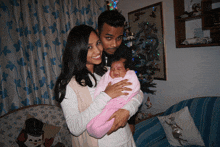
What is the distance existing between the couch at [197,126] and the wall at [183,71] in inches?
14.7

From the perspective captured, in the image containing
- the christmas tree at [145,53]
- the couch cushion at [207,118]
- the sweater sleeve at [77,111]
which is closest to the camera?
the sweater sleeve at [77,111]

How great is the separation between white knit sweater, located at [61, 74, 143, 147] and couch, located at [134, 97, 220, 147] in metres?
1.03

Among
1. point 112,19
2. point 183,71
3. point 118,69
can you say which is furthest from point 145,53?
point 118,69

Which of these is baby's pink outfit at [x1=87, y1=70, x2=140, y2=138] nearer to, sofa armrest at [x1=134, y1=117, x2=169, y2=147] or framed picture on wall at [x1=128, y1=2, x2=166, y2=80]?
sofa armrest at [x1=134, y1=117, x2=169, y2=147]

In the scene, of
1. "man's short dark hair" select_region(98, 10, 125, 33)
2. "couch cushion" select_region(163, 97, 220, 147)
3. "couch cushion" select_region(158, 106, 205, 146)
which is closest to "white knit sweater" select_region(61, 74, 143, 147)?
"man's short dark hair" select_region(98, 10, 125, 33)

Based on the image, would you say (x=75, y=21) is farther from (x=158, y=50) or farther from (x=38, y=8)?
(x=158, y=50)

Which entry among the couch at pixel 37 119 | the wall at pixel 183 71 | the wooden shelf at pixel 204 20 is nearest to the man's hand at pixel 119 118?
the couch at pixel 37 119

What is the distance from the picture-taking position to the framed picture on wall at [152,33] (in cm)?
283

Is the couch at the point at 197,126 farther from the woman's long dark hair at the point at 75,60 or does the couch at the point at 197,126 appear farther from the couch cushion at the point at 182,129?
the woman's long dark hair at the point at 75,60

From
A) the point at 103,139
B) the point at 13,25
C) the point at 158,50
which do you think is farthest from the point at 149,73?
the point at 13,25

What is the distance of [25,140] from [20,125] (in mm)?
259

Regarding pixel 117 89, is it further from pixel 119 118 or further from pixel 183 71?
pixel 183 71

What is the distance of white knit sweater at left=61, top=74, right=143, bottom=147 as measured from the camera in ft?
3.10

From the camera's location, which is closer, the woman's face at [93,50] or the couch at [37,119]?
the woman's face at [93,50]
